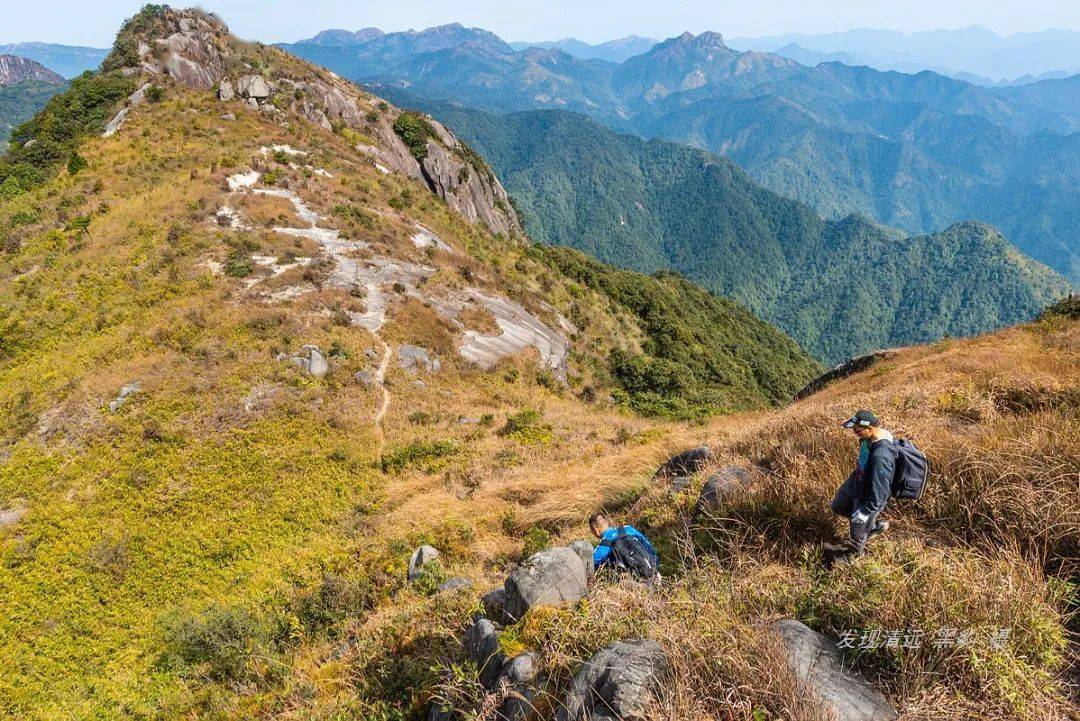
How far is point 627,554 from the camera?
271 inches

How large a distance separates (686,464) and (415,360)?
15.1 meters

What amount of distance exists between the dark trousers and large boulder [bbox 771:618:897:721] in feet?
5.82

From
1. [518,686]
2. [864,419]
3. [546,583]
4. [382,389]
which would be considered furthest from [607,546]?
[382,389]

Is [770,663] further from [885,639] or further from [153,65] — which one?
[153,65]

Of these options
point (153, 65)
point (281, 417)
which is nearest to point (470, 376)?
point (281, 417)

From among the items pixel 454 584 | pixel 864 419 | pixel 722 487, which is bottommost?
pixel 454 584

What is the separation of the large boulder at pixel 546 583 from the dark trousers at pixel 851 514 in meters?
3.27

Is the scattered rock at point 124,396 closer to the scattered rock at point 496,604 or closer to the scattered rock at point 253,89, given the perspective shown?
the scattered rock at point 496,604

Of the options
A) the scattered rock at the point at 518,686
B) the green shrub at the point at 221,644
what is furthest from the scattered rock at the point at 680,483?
the green shrub at the point at 221,644

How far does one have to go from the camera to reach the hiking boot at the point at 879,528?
19.4 feet

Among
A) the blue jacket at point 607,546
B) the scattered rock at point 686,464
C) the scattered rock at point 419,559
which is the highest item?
the blue jacket at point 607,546

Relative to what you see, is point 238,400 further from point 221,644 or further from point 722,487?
point 722,487

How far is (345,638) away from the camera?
8.85 meters

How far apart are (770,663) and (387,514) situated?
12151mm
